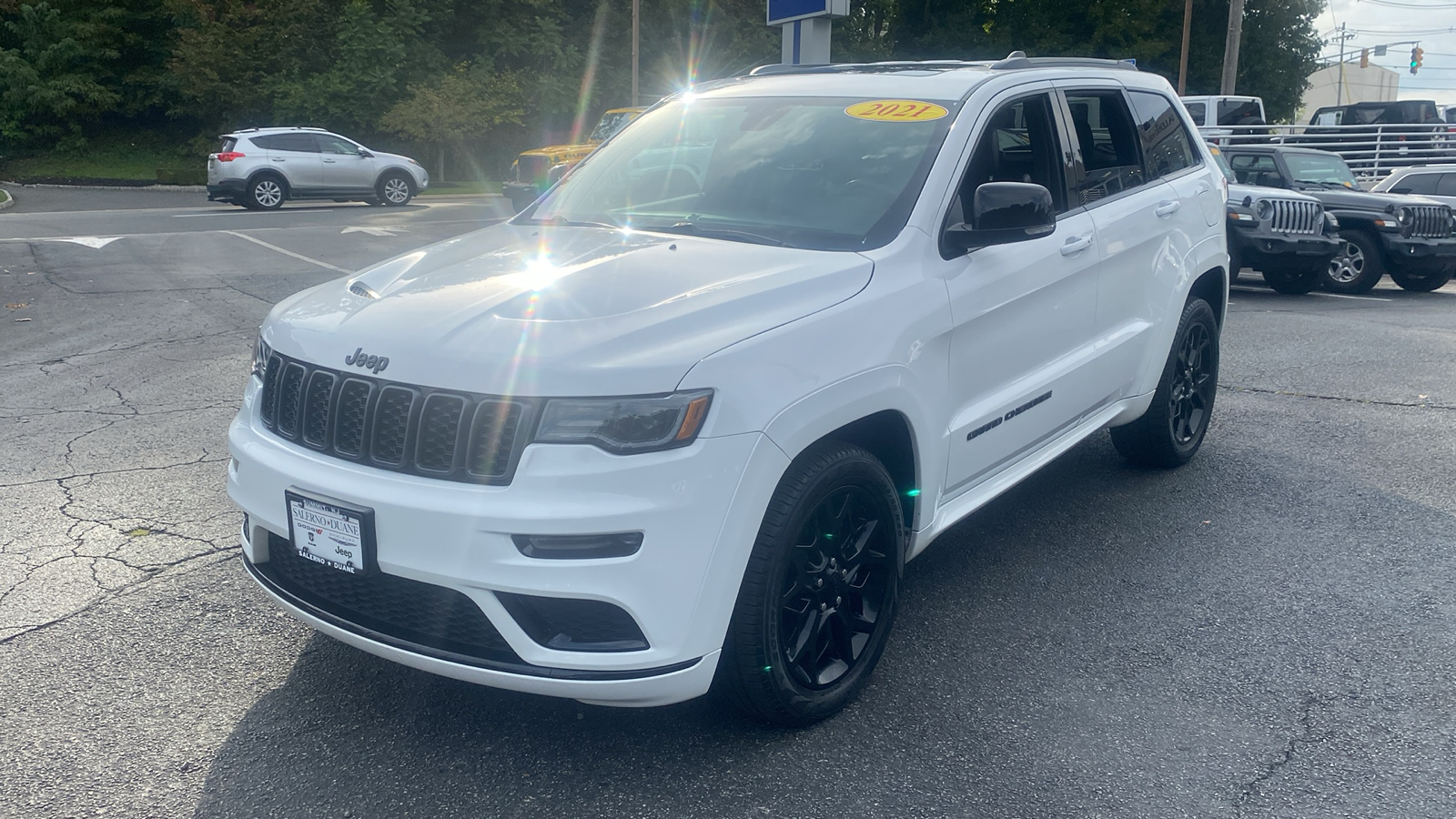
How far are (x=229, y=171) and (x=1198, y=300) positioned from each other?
21.6 m

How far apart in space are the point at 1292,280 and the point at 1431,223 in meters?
1.66

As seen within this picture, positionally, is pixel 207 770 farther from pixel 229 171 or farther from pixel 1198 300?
pixel 229 171

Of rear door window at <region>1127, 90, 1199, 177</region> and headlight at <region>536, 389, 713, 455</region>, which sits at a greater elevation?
rear door window at <region>1127, 90, 1199, 177</region>

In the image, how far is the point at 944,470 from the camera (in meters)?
3.72

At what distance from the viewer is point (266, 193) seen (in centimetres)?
2375

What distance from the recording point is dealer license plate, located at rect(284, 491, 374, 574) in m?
2.90

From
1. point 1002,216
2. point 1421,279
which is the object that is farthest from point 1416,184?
point 1002,216

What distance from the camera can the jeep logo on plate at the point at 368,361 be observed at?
297 cm

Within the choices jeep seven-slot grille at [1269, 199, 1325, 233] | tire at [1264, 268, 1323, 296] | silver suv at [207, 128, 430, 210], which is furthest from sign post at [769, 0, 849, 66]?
silver suv at [207, 128, 430, 210]

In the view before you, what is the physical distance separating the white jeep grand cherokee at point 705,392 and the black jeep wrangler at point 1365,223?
33.5 feet

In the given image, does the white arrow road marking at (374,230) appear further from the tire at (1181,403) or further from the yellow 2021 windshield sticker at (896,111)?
the yellow 2021 windshield sticker at (896,111)

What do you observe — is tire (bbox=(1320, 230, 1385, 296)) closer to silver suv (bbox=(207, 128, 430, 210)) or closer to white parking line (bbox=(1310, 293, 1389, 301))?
white parking line (bbox=(1310, 293, 1389, 301))

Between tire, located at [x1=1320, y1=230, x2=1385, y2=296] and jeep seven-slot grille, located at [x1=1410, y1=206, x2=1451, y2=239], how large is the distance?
46 centimetres

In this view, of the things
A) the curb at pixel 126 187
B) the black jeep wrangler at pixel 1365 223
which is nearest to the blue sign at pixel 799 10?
the black jeep wrangler at pixel 1365 223
